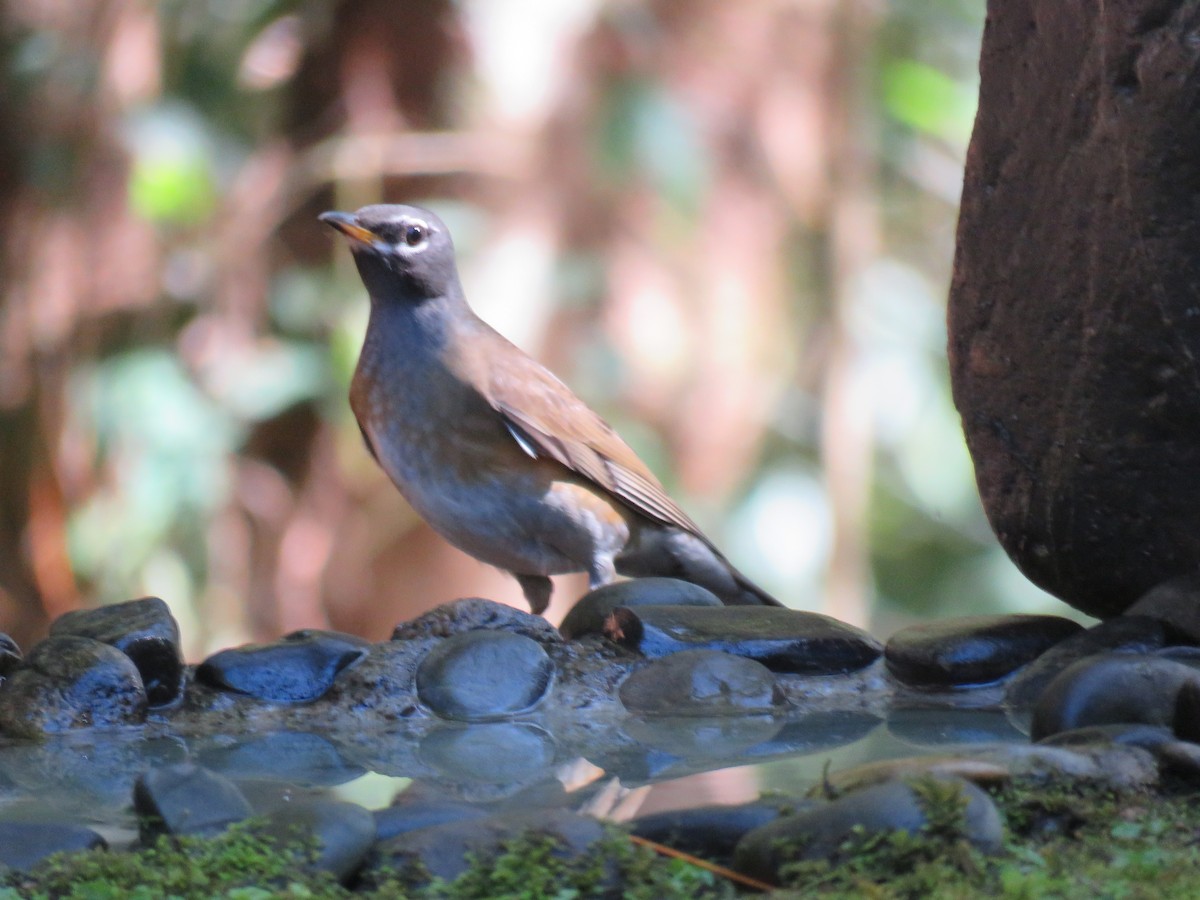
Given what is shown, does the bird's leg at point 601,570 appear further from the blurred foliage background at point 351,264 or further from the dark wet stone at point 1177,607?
the blurred foliage background at point 351,264

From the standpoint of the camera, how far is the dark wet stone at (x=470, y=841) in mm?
2703

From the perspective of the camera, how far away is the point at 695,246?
10555 mm

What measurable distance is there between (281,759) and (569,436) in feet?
7.51

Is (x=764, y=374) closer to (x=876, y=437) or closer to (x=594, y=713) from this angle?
(x=876, y=437)

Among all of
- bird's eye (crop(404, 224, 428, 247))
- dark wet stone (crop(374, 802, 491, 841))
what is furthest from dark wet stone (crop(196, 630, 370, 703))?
bird's eye (crop(404, 224, 428, 247))

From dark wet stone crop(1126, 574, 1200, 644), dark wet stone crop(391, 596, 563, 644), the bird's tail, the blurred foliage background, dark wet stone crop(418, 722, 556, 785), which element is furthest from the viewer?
the blurred foliage background

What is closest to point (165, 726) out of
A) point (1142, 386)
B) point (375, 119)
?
point (1142, 386)

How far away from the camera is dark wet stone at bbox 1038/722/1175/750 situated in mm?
3135

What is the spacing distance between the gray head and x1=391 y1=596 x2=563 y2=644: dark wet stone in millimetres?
1545

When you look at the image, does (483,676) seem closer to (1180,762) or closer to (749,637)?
(749,637)

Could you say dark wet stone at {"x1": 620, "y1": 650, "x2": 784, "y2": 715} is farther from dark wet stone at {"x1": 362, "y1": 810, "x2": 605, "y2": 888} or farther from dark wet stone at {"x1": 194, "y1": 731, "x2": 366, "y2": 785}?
dark wet stone at {"x1": 362, "y1": 810, "x2": 605, "y2": 888}

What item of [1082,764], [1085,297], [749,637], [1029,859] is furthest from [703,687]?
[1029,859]

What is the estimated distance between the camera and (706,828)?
110 inches

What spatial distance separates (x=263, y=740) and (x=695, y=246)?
23.1 feet
